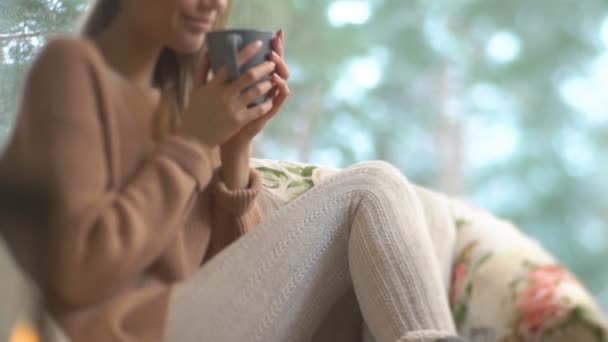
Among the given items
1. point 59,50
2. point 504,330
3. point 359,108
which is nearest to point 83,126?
point 59,50

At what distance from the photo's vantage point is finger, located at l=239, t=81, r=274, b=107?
17.2 inches

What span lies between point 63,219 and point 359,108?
0.85 meters

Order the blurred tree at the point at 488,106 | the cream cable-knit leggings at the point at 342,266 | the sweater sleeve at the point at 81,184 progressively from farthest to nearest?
the blurred tree at the point at 488,106
the cream cable-knit leggings at the point at 342,266
the sweater sleeve at the point at 81,184

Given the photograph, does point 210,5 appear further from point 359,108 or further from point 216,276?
point 359,108

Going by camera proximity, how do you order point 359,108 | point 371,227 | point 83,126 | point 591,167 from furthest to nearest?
point 359,108, point 591,167, point 371,227, point 83,126

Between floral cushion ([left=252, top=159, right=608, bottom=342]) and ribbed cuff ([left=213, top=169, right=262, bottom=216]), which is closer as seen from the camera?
ribbed cuff ([left=213, top=169, right=262, bottom=216])

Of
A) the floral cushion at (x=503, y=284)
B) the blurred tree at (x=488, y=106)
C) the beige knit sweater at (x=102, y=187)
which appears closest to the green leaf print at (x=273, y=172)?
the floral cushion at (x=503, y=284)

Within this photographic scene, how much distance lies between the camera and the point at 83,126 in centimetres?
37

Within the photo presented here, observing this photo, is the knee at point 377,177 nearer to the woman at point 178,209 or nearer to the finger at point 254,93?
the woman at point 178,209

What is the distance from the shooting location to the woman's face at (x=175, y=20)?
41 cm

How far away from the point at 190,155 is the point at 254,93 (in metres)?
A: 0.06

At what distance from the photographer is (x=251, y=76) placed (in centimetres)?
43

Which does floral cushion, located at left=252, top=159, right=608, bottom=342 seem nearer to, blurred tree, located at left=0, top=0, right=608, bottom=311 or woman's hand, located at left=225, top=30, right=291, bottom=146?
woman's hand, located at left=225, top=30, right=291, bottom=146

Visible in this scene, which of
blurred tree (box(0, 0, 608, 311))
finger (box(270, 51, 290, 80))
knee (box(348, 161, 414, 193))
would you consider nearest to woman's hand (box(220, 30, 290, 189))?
finger (box(270, 51, 290, 80))
